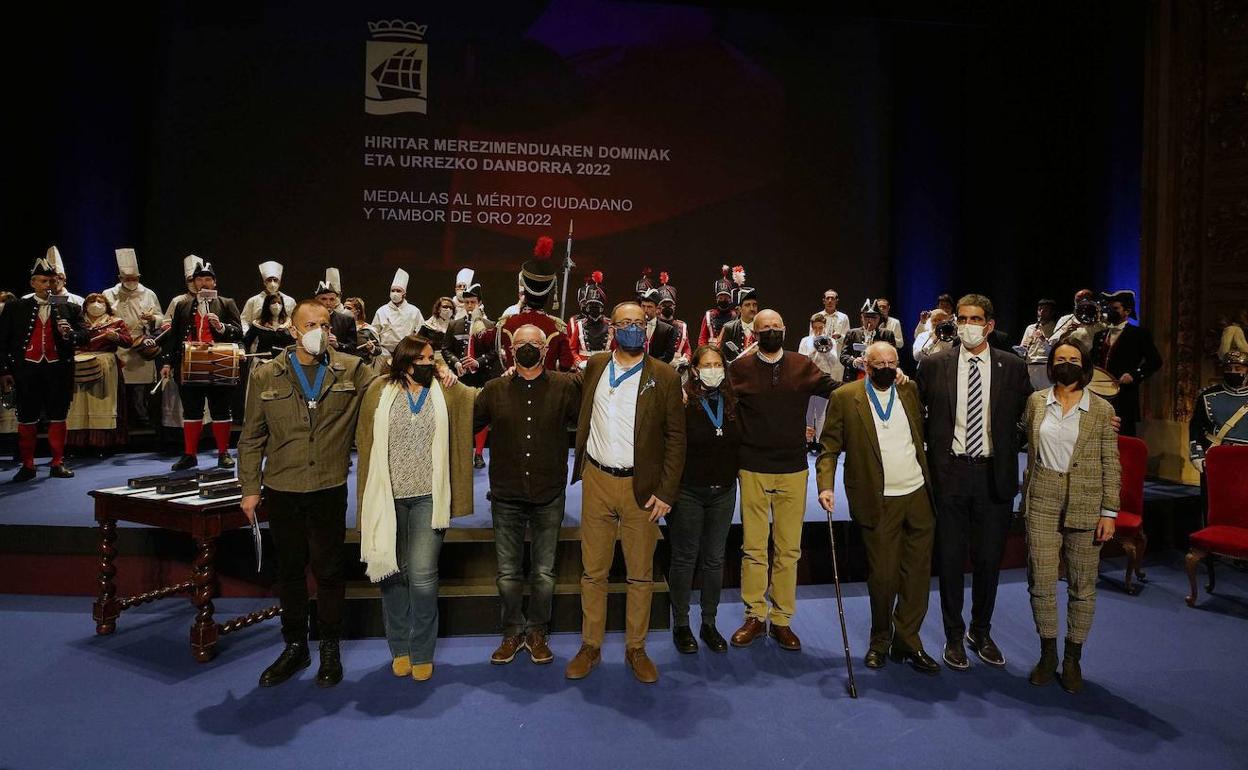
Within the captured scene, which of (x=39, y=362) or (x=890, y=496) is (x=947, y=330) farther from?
(x=39, y=362)

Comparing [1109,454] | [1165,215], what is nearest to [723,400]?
[1109,454]

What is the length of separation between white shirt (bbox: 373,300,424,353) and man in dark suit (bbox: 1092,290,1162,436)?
6.99 m

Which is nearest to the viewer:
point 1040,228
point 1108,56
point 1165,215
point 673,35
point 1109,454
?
point 1109,454

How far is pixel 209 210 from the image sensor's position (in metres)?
9.16

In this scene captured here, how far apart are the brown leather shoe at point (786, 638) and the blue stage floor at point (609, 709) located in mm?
43

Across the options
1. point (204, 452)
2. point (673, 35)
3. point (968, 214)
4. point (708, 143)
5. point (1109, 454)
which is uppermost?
point (673, 35)

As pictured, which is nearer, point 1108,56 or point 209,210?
point 1108,56

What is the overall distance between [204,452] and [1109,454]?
7427 mm

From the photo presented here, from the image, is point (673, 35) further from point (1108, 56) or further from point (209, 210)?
point (209, 210)

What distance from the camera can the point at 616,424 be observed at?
3461 millimetres

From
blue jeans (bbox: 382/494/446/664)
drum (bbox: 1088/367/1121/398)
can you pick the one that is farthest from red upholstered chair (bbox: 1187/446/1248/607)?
blue jeans (bbox: 382/494/446/664)

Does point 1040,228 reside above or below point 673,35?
below

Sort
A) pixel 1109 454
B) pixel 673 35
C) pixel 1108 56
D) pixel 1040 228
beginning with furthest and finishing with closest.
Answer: pixel 673 35, pixel 1040 228, pixel 1108 56, pixel 1109 454

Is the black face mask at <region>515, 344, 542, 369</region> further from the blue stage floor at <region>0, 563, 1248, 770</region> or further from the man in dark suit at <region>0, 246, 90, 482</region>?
the man in dark suit at <region>0, 246, 90, 482</region>
